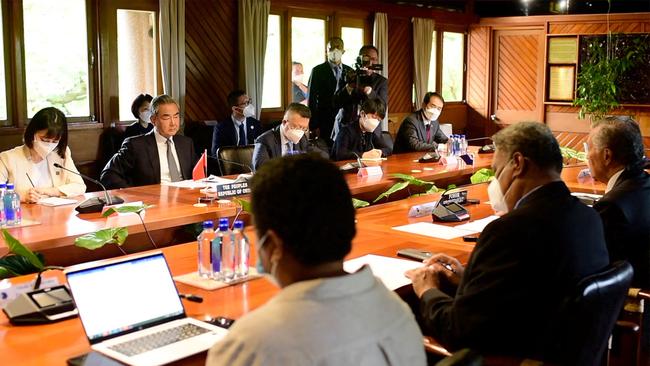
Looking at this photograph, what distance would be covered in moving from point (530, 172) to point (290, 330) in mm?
1315

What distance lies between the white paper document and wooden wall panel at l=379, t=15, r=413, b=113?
287 inches

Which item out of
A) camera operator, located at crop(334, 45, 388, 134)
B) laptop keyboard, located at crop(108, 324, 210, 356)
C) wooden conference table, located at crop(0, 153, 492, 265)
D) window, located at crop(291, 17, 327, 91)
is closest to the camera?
laptop keyboard, located at crop(108, 324, 210, 356)

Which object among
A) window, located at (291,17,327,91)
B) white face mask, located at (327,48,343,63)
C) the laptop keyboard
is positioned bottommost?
the laptop keyboard

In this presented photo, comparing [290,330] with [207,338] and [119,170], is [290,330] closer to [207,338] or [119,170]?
[207,338]

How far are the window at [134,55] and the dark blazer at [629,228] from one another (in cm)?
501

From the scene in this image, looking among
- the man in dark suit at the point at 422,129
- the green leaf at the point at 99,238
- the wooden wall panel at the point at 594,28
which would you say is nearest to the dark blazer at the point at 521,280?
the green leaf at the point at 99,238

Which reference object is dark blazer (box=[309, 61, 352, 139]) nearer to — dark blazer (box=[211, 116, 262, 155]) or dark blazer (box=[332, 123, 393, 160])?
dark blazer (box=[211, 116, 262, 155])

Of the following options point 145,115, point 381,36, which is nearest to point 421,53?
point 381,36

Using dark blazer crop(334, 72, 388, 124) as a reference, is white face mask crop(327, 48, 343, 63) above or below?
above

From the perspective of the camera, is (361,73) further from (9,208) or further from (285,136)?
(9,208)

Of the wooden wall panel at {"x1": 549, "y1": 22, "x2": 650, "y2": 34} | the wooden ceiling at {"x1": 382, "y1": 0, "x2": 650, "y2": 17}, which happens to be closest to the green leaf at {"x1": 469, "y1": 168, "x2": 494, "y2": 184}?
the wooden ceiling at {"x1": 382, "y1": 0, "x2": 650, "y2": 17}

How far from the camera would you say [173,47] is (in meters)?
7.33

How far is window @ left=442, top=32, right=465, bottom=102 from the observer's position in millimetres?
11148

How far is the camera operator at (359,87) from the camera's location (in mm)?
6883
